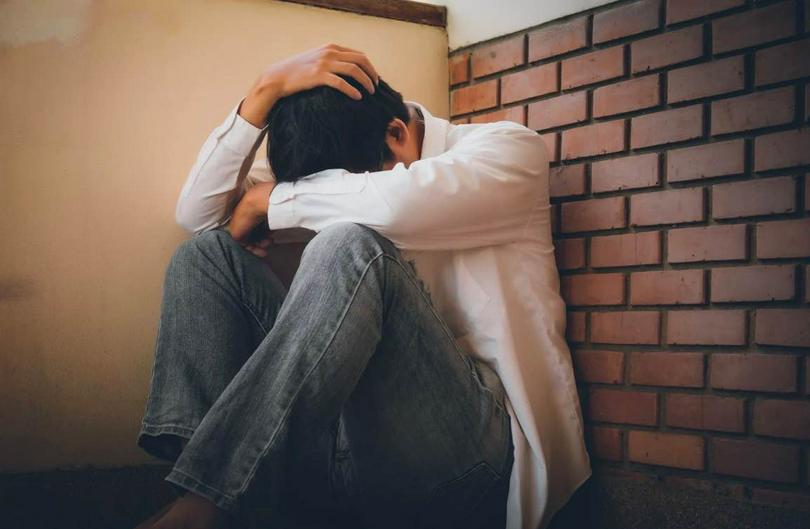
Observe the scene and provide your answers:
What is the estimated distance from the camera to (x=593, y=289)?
1623 millimetres

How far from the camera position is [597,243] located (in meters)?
1.62

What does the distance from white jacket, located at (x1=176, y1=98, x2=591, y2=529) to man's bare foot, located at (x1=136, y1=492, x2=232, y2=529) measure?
58 cm

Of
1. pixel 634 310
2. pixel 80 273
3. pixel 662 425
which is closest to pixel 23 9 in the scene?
pixel 80 273

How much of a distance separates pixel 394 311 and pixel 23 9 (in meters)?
1.21

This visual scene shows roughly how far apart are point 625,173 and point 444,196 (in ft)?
1.63

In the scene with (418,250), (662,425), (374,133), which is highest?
(374,133)

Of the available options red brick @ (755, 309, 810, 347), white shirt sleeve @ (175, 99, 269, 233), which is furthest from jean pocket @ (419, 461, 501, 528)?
white shirt sleeve @ (175, 99, 269, 233)

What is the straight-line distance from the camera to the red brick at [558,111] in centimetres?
166

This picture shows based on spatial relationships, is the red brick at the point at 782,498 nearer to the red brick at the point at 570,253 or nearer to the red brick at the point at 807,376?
the red brick at the point at 807,376

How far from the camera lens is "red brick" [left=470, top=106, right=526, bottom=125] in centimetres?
178

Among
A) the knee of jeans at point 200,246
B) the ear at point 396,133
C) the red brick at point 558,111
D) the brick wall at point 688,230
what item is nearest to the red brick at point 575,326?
the brick wall at point 688,230

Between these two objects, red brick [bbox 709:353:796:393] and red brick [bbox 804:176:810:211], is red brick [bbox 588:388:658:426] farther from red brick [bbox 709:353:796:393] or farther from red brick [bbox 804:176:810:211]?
red brick [bbox 804:176:810:211]

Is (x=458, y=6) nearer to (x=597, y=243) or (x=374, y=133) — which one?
(x=374, y=133)

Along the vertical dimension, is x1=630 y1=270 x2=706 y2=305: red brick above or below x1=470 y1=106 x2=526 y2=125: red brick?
below
